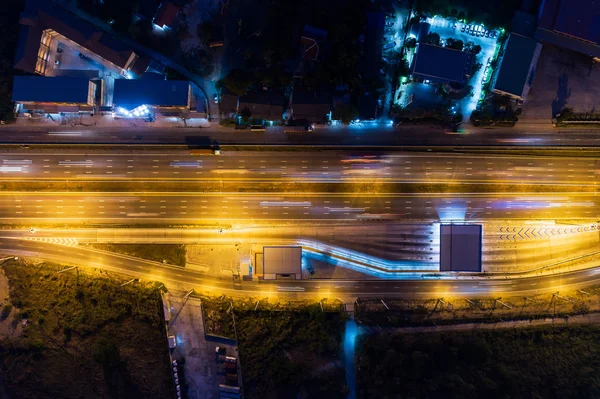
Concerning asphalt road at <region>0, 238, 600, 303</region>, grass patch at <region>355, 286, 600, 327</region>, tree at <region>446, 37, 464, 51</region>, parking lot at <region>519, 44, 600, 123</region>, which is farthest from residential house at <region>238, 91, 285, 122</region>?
parking lot at <region>519, 44, 600, 123</region>

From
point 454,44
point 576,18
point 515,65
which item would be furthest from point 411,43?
point 576,18

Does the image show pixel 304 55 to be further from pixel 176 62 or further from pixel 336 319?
pixel 336 319

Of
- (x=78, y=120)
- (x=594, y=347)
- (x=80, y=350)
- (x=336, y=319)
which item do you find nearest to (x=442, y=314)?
(x=336, y=319)

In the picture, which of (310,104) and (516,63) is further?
(310,104)

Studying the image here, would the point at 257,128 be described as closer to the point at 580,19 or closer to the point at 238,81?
the point at 238,81

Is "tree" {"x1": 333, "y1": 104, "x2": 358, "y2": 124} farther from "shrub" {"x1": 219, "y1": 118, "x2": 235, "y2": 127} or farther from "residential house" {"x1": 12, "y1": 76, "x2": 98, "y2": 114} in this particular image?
"residential house" {"x1": 12, "y1": 76, "x2": 98, "y2": 114}

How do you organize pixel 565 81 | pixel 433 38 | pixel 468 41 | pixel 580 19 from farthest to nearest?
pixel 565 81 → pixel 468 41 → pixel 433 38 → pixel 580 19

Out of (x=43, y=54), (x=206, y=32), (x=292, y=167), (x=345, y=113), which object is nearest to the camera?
(x=345, y=113)

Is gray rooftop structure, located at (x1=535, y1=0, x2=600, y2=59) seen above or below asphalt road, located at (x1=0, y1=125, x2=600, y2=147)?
above
